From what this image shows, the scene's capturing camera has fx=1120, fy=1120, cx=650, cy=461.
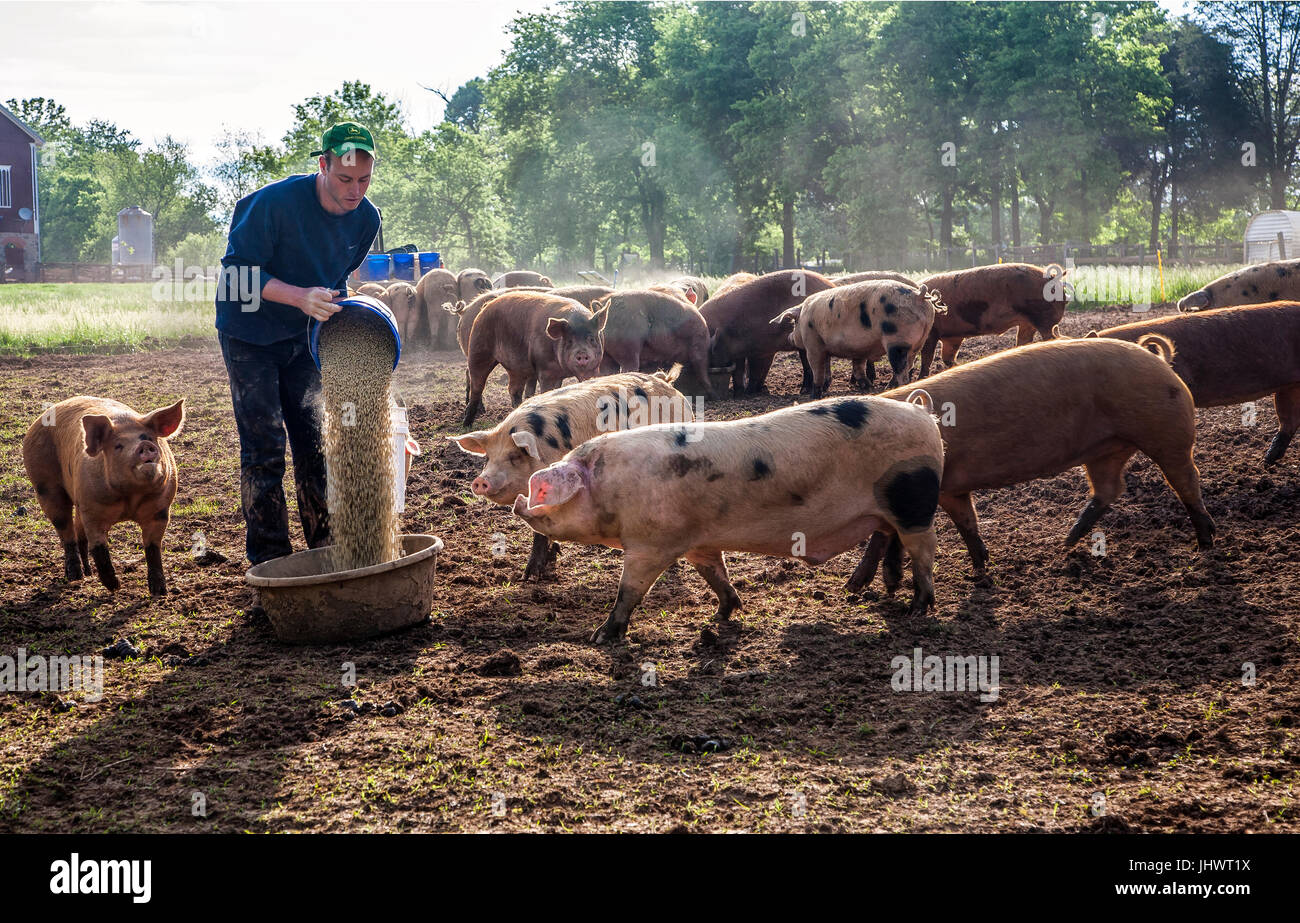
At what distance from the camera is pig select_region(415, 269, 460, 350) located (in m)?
19.4

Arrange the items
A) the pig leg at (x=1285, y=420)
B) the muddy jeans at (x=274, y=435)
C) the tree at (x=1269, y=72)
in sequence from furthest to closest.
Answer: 1. the tree at (x=1269, y=72)
2. the pig leg at (x=1285, y=420)
3. the muddy jeans at (x=274, y=435)

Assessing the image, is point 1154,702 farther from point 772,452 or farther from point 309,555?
point 309,555

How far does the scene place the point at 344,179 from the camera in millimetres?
5160

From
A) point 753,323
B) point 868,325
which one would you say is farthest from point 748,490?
point 753,323

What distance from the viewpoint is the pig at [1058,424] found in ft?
18.8

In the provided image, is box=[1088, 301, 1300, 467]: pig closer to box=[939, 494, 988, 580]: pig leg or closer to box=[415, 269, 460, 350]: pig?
box=[939, 494, 988, 580]: pig leg

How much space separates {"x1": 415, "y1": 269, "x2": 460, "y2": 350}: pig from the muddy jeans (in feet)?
45.6

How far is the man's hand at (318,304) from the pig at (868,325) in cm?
671

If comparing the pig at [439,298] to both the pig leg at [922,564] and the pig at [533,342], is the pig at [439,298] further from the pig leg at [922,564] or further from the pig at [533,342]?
the pig leg at [922,564]

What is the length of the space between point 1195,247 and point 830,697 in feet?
131

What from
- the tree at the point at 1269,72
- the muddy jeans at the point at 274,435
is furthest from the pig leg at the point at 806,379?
the tree at the point at 1269,72

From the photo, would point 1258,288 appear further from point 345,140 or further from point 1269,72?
point 1269,72

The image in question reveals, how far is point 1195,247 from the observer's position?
38656 mm

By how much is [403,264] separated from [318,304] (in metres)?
22.8
